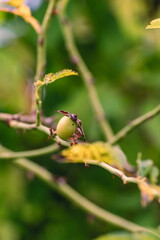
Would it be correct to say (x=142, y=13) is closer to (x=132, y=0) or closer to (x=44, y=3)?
(x=132, y=0)

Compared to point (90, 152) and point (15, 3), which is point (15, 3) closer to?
point (15, 3)

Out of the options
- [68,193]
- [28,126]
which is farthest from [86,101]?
[28,126]

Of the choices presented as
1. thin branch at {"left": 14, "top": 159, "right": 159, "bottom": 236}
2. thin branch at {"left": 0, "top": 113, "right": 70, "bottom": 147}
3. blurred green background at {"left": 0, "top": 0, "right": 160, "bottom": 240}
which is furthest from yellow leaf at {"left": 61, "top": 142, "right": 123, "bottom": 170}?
blurred green background at {"left": 0, "top": 0, "right": 160, "bottom": 240}

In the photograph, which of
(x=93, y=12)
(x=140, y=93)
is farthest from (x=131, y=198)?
(x=93, y=12)

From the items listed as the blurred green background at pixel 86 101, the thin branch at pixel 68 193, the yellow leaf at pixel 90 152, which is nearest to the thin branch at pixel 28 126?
the yellow leaf at pixel 90 152

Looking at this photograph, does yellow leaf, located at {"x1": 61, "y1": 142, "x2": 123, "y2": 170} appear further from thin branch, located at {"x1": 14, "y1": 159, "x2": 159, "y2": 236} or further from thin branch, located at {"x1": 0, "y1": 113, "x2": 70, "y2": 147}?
thin branch, located at {"x1": 14, "y1": 159, "x2": 159, "y2": 236}

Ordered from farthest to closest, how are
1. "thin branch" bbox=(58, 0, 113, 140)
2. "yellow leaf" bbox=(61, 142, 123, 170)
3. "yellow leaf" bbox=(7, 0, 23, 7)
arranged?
1. "thin branch" bbox=(58, 0, 113, 140)
2. "yellow leaf" bbox=(7, 0, 23, 7)
3. "yellow leaf" bbox=(61, 142, 123, 170)

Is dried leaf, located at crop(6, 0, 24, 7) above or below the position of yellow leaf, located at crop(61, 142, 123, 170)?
above

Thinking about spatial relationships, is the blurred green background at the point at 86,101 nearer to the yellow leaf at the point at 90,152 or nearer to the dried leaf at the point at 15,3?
the dried leaf at the point at 15,3
